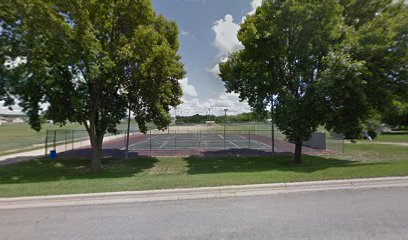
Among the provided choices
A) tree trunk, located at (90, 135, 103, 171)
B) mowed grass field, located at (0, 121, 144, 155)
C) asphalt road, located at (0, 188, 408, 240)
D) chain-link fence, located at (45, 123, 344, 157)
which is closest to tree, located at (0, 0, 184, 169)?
tree trunk, located at (90, 135, 103, 171)

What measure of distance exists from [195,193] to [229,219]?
2.00 meters

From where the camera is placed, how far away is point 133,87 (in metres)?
13.6

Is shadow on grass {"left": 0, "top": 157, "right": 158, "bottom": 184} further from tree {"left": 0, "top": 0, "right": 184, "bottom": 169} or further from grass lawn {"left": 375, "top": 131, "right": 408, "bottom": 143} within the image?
grass lawn {"left": 375, "top": 131, "right": 408, "bottom": 143}

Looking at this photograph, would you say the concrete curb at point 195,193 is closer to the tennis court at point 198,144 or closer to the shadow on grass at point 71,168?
the shadow on grass at point 71,168

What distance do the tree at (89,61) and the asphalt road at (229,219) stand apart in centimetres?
688

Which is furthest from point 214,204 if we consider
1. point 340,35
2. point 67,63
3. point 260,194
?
point 340,35

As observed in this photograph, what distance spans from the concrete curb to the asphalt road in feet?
1.20

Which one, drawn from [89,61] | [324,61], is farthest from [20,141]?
[324,61]

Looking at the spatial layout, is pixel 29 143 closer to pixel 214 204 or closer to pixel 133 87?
pixel 133 87

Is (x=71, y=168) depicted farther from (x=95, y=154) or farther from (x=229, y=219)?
(x=229, y=219)

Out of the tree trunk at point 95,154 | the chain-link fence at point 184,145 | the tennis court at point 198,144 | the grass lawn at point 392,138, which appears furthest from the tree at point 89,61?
the grass lawn at point 392,138

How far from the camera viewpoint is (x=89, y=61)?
34.6ft

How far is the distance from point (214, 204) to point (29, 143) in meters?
27.9

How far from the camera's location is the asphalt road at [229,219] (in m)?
4.28
